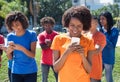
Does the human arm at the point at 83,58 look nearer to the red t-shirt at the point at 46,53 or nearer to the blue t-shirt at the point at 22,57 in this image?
the blue t-shirt at the point at 22,57

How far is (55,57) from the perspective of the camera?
3.82 meters

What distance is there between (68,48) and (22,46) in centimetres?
126

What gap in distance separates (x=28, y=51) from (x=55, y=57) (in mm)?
969

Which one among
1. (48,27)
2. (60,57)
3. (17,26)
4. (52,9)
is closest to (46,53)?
(48,27)

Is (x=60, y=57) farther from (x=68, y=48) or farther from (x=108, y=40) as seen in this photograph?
(x=108, y=40)

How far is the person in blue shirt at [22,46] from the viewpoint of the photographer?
4719 mm

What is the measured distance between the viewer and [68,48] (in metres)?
3.58

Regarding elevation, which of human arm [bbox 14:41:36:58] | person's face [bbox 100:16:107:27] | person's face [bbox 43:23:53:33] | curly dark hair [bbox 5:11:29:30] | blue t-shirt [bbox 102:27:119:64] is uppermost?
curly dark hair [bbox 5:11:29:30]

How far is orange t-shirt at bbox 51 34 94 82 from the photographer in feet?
12.1

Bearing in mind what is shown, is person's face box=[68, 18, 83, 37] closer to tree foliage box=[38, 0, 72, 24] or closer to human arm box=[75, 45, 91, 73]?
human arm box=[75, 45, 91, 73]

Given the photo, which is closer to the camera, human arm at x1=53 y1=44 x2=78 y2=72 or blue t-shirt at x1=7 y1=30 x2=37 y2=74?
human arm at x1=53 y1=44 x2=78 y2=72

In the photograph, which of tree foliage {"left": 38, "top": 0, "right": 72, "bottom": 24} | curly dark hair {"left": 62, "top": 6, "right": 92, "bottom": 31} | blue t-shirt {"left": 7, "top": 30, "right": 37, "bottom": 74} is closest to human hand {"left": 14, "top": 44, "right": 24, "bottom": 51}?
blue t-shirt {"left": 7, "top": 30, "right": 37, "bottom": 74}

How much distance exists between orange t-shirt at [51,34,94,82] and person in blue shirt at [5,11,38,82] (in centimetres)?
105

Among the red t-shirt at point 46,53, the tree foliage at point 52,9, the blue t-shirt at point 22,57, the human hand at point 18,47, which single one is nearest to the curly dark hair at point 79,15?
the human hand at point 18,47
